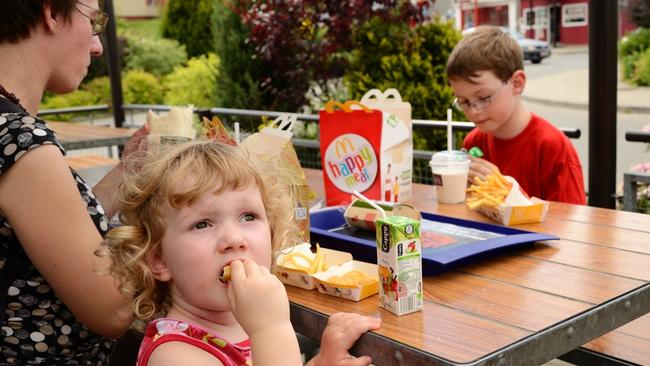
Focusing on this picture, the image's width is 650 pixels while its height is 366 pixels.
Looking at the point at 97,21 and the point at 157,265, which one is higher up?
the point at 97,21

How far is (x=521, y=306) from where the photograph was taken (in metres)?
1.47

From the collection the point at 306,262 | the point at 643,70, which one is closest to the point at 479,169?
the point at 306,262

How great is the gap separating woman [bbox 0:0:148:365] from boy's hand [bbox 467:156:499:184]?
4.01 ft

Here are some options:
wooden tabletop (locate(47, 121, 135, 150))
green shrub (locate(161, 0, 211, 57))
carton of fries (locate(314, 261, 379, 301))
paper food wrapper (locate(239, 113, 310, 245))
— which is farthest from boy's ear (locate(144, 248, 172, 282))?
green shrub (locate(161, 0, 211, 57))

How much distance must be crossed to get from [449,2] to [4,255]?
23.4 ft

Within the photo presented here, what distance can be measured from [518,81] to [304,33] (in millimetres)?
4871

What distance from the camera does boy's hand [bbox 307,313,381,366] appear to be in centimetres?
141

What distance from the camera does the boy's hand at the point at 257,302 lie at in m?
1.28

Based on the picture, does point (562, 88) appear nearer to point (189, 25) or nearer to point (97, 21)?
point (97, 21)

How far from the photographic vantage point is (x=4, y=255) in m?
1.57

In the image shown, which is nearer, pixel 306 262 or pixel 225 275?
pixel 225 275

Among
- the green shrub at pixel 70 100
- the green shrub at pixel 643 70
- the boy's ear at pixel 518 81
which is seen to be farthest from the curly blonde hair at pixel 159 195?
the green shrub at pixel 70 100

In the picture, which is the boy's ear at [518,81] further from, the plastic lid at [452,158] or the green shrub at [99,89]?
the green shrub at [99,89]

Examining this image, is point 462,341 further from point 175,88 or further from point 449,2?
point 175,88
